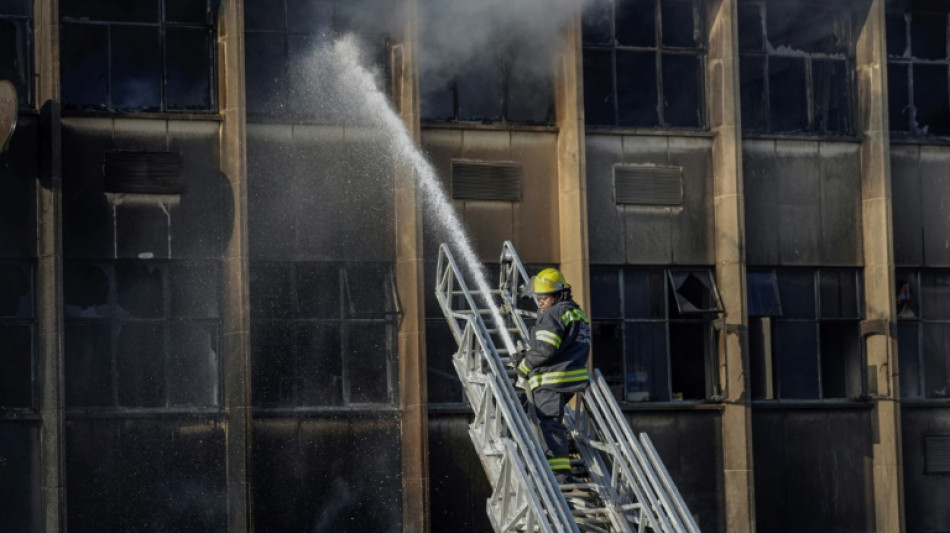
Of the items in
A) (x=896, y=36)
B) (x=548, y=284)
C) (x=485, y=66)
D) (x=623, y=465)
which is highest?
(x=896, y=36)

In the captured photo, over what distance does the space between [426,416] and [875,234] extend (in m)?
6.87

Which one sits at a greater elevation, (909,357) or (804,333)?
(804,333)

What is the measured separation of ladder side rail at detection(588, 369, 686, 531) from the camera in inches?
608

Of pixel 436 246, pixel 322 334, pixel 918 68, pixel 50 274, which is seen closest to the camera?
pixel 50 274

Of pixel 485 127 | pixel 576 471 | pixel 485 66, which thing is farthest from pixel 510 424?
pixel 485 66

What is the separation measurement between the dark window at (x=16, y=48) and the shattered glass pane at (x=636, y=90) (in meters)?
7.57

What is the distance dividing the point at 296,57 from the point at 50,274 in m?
4.04

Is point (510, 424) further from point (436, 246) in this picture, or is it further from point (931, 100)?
point (931, 100)

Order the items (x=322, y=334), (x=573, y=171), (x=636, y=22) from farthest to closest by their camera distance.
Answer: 1. (x=636, y=22)
2. (x=573, y=171)
3. (x=322, y=334)

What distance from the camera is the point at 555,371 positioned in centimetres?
1606

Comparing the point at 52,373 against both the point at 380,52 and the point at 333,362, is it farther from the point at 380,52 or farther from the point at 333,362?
the point at 380,52

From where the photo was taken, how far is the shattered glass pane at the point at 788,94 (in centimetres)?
2316

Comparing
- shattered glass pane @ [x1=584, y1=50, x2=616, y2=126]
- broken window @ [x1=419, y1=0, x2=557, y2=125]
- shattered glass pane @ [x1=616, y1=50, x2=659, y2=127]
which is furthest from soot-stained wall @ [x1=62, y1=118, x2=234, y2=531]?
shattered glass pane @ [x1=616, y1=50, x2=659, y2=127]

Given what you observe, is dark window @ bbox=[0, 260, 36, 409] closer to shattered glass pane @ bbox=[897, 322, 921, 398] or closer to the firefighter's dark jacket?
the firefighter's dark jacket
